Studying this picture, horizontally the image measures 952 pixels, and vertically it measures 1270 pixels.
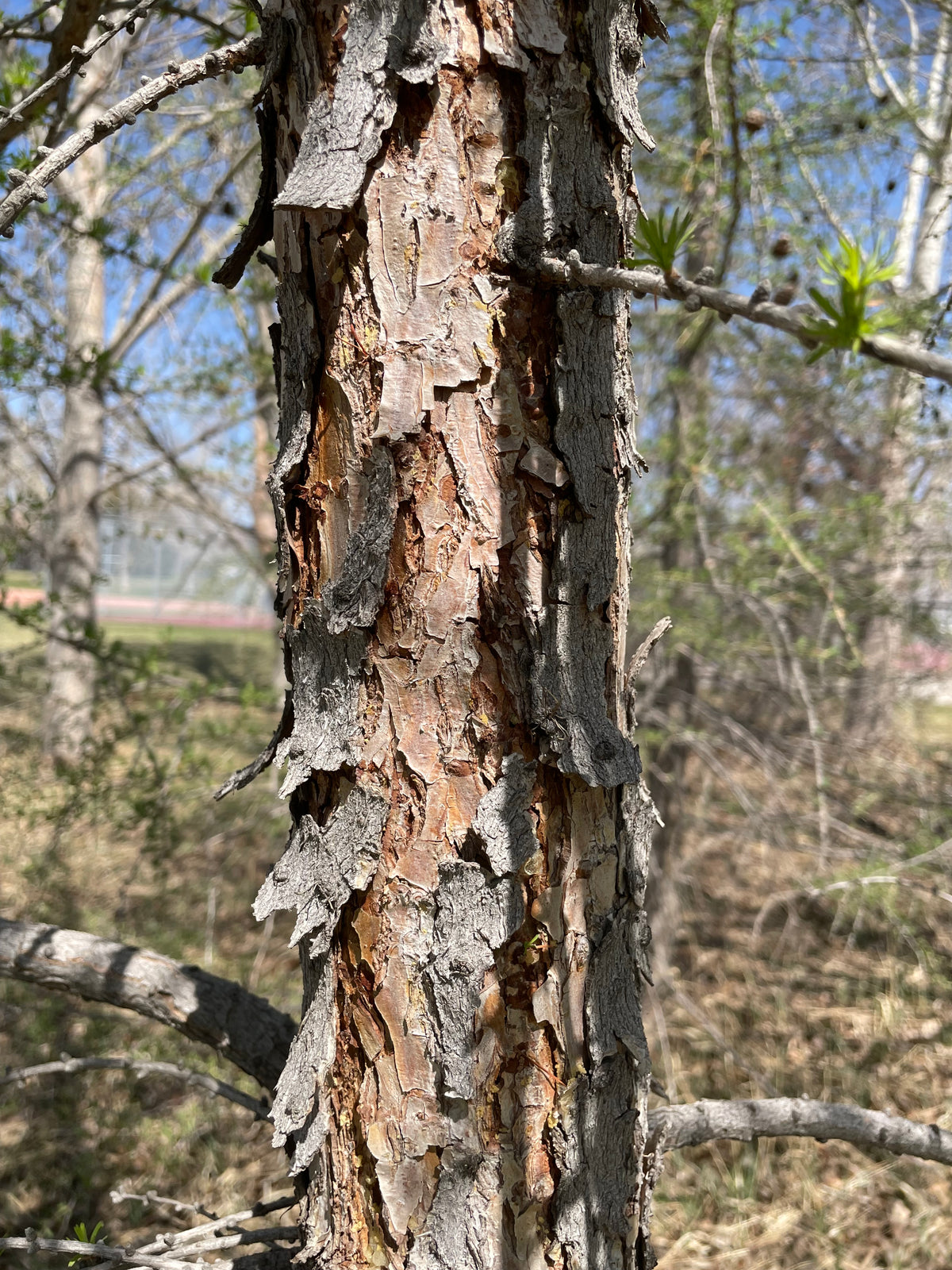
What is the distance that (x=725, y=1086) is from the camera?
3.66 meters

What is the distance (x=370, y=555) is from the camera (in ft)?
3.34

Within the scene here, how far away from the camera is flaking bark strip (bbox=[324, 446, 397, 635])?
39.8 inches

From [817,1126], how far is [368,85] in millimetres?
1570

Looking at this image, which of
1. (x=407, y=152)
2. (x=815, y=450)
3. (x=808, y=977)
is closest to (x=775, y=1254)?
(x=808, y=977)

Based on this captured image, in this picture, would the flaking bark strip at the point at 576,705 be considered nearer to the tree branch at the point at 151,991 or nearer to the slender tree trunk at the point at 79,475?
the tree branch at the point at 151,991

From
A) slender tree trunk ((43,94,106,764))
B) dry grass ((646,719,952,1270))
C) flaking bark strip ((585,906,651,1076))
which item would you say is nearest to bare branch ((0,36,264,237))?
flaking bark strip ((585,906,651,1076))

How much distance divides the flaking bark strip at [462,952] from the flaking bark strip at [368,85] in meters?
0.75

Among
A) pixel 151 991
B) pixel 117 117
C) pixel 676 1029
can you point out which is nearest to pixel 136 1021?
pixel 151 991

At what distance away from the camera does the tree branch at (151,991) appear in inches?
54.3

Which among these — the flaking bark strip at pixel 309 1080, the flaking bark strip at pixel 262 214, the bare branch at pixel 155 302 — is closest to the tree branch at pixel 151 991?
the flaking bark strip at pixel 309 1080

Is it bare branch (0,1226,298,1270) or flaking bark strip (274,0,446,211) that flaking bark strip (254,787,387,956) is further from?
flaking bark strip (274,0,446,211)

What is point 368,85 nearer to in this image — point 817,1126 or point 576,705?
point 576,705

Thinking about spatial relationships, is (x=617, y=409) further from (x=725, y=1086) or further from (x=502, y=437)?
(x=725, y=1086)

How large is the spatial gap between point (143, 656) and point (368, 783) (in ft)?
8.19
